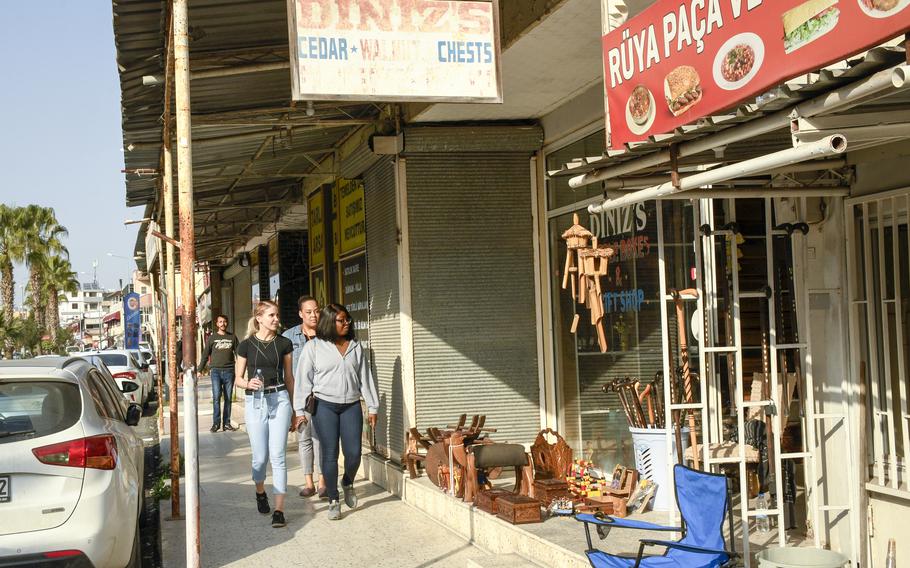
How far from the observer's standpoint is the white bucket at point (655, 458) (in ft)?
22.9

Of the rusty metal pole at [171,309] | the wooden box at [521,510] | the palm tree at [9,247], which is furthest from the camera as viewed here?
the palm tree at [9,247]

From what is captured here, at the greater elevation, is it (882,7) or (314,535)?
(882,7)

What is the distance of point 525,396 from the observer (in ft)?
31.1

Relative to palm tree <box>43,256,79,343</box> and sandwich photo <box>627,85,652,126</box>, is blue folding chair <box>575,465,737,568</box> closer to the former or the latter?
A: sandwich photo <box>627,85,652,126</box>

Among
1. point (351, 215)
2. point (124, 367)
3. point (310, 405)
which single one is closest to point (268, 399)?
point (310, 405)

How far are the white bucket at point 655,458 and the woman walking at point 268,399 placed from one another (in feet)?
9.47

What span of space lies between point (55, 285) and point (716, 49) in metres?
57.9

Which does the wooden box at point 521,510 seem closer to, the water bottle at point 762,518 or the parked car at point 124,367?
the water bottle at point 762,518

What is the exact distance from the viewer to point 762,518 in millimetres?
6391

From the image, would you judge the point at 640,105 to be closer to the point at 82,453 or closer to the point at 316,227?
the point at 82,453

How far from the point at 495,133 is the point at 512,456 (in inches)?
130

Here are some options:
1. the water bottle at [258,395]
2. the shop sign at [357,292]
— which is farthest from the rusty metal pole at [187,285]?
the shop sign at [357,292]

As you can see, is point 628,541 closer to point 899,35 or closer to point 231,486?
point 899,35

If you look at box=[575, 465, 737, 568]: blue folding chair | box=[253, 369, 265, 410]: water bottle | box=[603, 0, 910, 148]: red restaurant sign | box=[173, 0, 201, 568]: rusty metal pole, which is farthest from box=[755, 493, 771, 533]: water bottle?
box=[253, 369, 265, 410]: water bottle
